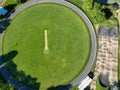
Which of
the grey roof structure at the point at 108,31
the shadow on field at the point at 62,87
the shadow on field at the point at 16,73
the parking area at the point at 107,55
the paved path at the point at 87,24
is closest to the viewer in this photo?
the shadow on field at the point at 62,87

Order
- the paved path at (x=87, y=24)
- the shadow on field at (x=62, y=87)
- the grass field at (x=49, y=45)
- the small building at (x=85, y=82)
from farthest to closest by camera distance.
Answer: the grass field at (x=49, y=45)
the paved path at (x=87, y=24)
the shadow on field at (x=62, y=87)
the small building at (x=85, y=82)

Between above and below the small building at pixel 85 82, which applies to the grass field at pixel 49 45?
above

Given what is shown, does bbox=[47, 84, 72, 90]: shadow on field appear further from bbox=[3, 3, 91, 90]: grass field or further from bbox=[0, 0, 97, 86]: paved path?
bbox=[0, 0, 97, 86]: paved path

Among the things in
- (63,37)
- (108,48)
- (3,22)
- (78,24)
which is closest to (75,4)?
(78,24)

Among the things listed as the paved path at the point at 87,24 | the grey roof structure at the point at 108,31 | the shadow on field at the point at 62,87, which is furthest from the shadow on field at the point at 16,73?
the grey roof structure at the point at 108,31

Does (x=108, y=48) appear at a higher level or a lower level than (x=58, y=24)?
lower

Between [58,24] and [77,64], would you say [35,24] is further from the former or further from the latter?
[77,64]

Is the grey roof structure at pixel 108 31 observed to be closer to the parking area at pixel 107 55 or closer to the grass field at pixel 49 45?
the parking area at pixel 107 55

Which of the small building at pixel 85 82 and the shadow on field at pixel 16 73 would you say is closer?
the small building at pixel 85 82
